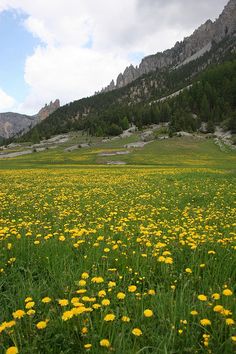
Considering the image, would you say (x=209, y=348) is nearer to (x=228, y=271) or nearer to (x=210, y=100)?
(x=228, y=271)

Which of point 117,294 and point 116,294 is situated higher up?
point 117,294

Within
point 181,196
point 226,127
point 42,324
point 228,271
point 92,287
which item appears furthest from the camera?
point 226,127

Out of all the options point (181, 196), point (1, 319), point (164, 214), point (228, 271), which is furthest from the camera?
point (181, 196)

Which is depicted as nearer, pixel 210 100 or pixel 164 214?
pixel 164 214

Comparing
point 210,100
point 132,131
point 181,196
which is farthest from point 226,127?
point 181,196

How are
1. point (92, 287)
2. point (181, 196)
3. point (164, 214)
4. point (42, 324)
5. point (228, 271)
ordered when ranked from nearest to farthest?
point (42, 324) → point (92, 287) → point (228, 271) → point (164, 214) → point (181, 196)

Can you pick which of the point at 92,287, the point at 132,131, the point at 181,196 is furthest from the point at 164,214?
the point at 132,131

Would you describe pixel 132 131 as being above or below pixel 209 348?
above

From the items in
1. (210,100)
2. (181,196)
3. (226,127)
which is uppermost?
(210,100)

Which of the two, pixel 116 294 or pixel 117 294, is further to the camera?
pixel 116 294

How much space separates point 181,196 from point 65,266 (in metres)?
10.4

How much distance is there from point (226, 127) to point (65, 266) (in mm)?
121832

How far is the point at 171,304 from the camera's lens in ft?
11.5

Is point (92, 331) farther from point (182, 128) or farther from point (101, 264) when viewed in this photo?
point (182, 128)
